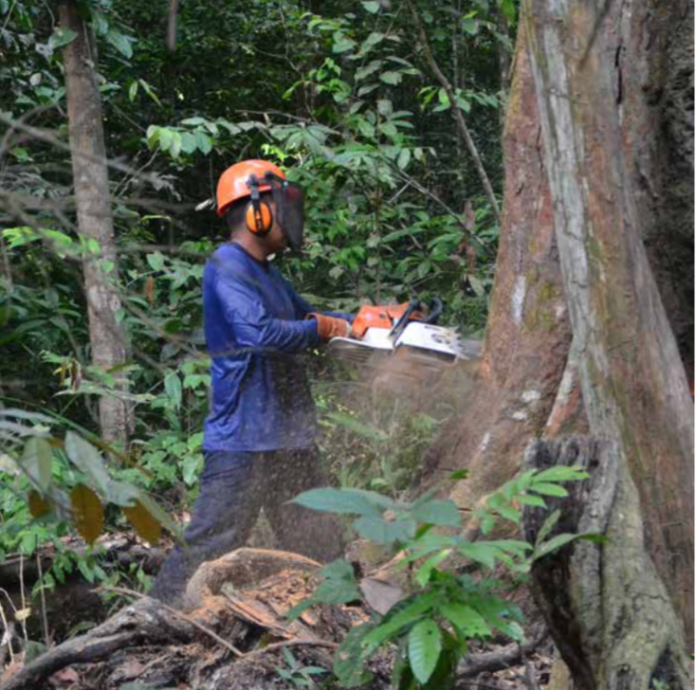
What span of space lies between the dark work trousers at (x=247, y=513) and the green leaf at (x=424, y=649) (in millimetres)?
2548

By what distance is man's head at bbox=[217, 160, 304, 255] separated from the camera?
5.41m

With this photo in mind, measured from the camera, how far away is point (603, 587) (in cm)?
280

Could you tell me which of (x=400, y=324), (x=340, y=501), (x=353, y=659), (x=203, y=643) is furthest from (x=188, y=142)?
(x=340, y=501)

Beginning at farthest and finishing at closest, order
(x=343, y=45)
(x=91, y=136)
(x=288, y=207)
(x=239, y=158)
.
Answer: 1. (x=239, y=158)
2. (x=343, y=45)
3. (x=91, y=136)
4. (x=288, y=207)

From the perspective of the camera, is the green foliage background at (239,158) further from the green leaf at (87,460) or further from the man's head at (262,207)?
the green leaf at (87,460)

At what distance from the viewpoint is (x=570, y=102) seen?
3.64 metres

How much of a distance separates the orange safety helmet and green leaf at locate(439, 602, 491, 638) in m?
3.16

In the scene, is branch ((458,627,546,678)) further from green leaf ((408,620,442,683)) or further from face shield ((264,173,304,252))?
face shield ((264,173,304,252))

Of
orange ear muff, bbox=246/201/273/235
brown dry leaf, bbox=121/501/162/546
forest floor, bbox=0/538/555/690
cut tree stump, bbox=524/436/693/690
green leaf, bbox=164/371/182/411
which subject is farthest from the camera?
green leaf, bbox=164/371/182/411

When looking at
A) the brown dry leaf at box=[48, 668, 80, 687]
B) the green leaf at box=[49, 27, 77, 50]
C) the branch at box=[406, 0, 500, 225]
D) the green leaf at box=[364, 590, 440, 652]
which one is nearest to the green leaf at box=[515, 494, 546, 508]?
the green leaf at box=[364, 590, 440, 652]

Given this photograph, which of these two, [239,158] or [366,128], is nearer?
[366,128]

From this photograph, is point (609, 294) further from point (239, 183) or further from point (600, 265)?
point (239, 183)

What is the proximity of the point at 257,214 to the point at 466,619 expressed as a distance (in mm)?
3129

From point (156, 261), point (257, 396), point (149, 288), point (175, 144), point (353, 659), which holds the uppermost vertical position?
point (175, 144)
